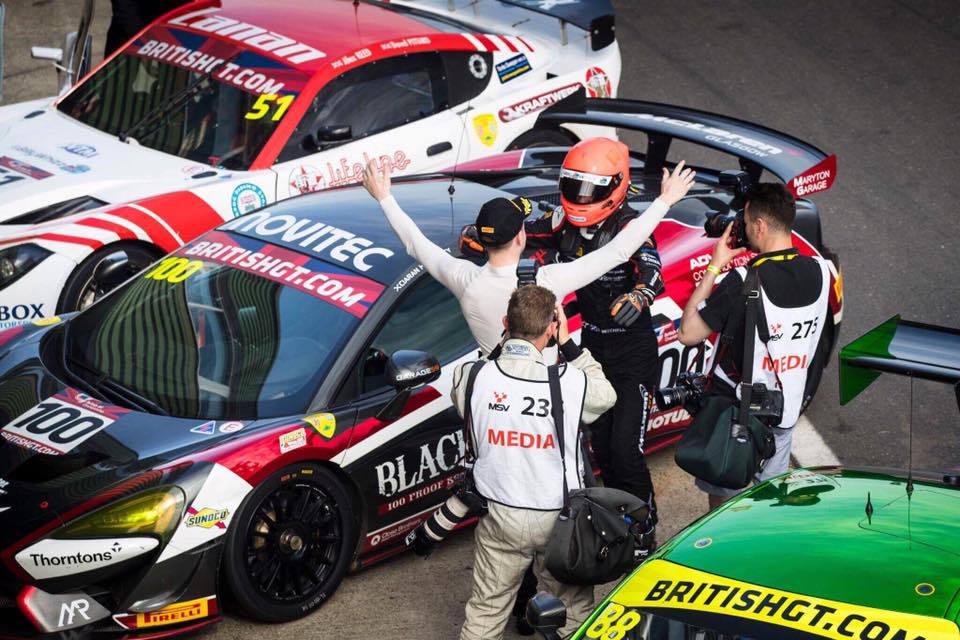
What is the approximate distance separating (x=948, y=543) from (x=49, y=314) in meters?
5.11

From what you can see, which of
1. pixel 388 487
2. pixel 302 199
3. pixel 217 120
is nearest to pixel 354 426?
pixel 388 487

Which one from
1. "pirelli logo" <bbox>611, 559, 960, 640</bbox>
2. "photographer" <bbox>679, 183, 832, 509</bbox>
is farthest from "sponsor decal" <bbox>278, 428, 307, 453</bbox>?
"pirelli logo" <bbox>611, 559, 960, 640</bbox>

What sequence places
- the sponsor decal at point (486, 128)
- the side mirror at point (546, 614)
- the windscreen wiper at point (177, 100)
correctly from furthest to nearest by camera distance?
the sponsor decal at point (486, 128)
the windscreen wiper at point (177, 100)
the side mirror at point (546, 614)

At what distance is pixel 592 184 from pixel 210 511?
Answer: 208 centimetres

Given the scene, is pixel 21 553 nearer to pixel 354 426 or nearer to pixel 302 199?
pixel 354 426

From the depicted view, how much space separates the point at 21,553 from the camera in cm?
525

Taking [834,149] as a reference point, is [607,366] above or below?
above

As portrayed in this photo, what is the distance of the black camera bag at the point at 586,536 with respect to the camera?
15.7ft

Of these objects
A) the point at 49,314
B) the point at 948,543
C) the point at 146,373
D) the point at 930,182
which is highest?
the point at 948,543

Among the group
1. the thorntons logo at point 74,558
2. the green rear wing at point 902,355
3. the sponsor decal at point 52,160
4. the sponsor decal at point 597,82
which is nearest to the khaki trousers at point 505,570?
the green rear wing at point 902,355

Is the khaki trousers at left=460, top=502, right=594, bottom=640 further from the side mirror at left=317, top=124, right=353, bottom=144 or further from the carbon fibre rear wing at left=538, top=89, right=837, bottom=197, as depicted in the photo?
the side mirror at left=317, top=124, right=353, bottom=144

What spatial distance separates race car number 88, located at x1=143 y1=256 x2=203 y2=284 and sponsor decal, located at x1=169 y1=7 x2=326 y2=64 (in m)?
2.38

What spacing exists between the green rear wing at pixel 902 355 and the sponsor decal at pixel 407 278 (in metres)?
2.04

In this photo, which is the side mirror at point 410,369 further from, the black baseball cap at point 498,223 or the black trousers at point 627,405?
the black trousers at point 627,405
